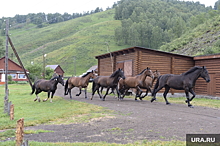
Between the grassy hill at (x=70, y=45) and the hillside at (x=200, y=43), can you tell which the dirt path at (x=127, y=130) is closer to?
the hillside at (x=200, y=43)

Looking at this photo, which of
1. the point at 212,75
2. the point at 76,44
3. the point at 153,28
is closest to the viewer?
the point at 212,75

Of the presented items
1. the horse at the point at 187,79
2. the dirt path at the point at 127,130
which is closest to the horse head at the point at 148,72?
the horse at the point at 187,79

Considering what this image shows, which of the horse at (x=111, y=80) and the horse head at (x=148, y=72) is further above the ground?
the horse head at (x=148, y=72)

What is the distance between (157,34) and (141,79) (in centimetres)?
8038

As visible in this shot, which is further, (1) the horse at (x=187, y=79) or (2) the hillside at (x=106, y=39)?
(2) the hillside at (x=106, y=39)

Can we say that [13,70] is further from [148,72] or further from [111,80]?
[148,72]

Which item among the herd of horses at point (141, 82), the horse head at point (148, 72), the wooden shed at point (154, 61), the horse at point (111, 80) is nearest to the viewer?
the herd of horses at point (141, 82)

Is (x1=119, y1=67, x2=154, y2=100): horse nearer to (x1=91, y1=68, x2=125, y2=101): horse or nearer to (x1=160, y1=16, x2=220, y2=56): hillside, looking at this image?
(x1=91, y1=68, x2=125, y2=101): horse

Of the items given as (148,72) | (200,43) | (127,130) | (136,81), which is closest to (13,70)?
(200,43)

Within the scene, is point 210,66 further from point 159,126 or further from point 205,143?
point 205,143

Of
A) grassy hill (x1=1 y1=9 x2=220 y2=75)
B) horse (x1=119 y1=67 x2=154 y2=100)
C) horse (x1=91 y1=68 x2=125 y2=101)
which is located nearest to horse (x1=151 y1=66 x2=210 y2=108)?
horse (x1=119 y1=67 x2=154 y2=100)

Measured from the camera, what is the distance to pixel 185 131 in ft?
27.1

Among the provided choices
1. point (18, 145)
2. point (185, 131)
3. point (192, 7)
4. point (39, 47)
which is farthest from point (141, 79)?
point (192, 7)

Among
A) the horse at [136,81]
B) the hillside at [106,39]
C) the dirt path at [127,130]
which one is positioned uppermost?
the hillside at [106,39]
